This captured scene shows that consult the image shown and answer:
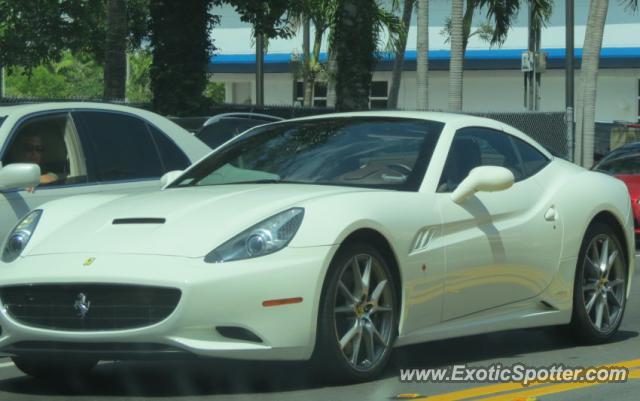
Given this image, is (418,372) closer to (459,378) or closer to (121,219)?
(459,378)

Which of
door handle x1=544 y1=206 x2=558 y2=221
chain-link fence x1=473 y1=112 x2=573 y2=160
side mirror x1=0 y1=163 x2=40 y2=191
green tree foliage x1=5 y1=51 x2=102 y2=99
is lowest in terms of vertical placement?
green tree foliage x1=5 y1=51 x2=102 y2=99

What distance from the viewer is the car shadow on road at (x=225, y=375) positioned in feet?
22.8

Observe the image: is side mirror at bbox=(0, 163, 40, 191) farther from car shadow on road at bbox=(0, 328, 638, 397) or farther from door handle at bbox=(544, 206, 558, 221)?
door handle at bbox=(544, 206, 558, 221)

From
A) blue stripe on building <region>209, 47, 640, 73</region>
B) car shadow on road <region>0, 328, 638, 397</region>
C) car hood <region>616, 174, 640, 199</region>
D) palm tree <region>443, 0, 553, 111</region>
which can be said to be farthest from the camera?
blue stripe on building <region>209, 47, 640, 73</region>

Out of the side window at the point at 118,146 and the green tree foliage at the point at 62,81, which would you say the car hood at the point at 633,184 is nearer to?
the side window at the point at 118,146

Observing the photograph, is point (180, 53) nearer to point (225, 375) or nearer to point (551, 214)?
point (551, 214)

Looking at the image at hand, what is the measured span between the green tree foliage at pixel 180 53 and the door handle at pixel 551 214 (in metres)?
18.2

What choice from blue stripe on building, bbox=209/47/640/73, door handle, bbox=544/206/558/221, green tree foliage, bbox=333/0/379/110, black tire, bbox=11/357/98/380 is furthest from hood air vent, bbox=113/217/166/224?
blue stripe on building, bbox=209/47/640/73

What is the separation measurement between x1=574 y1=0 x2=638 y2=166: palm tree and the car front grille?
24.8 metres

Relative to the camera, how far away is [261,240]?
6.61 meters

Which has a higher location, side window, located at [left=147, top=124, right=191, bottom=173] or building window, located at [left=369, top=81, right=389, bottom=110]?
side window, located at [left=147, top=124, right=191, bottom=173]

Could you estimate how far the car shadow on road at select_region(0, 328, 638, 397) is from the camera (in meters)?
6.95

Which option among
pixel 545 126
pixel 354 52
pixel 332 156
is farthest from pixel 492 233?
pixel 545 126

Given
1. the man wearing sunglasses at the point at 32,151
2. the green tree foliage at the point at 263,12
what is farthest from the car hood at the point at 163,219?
the green tree foliage at the point at 263,12
